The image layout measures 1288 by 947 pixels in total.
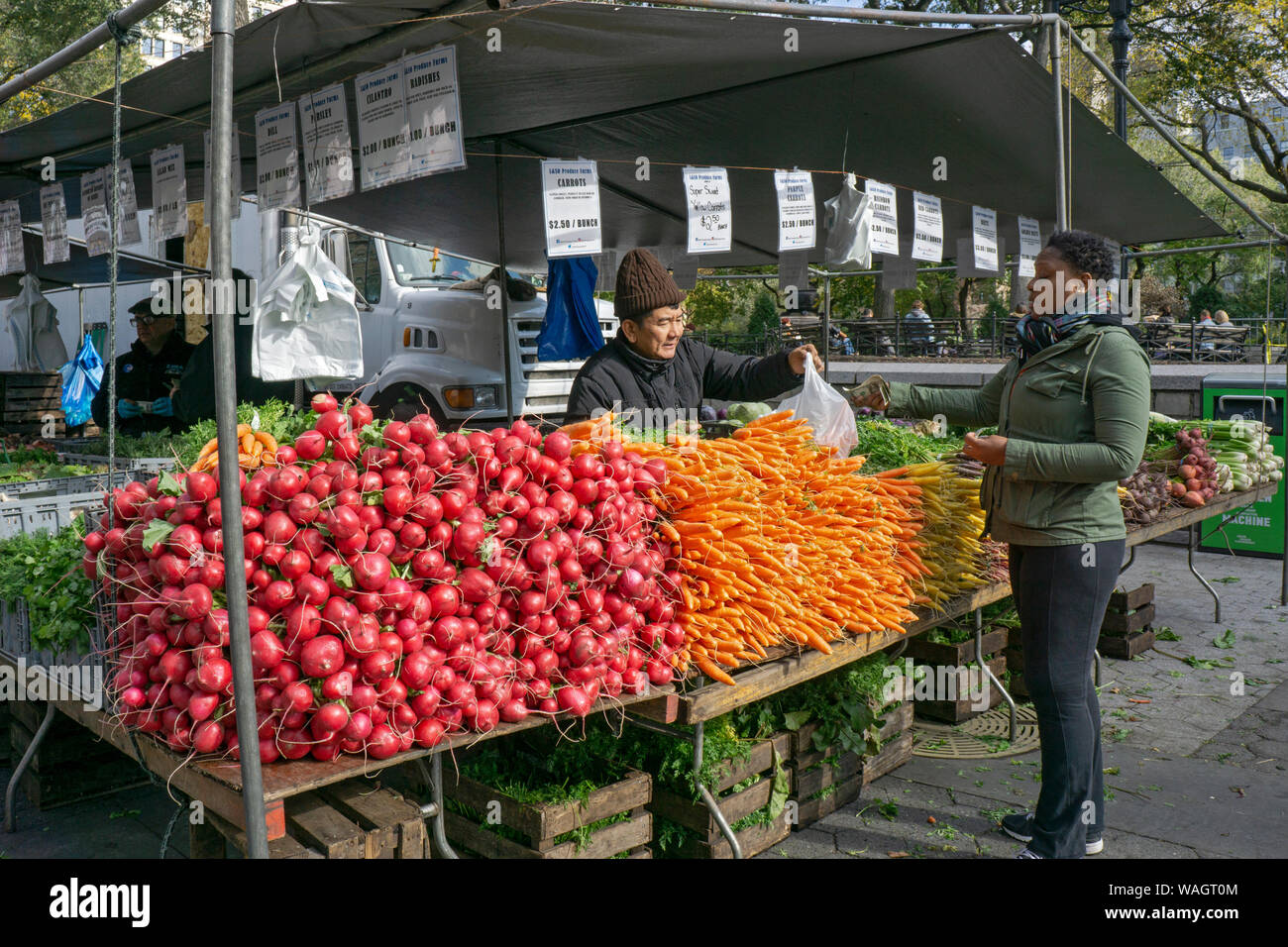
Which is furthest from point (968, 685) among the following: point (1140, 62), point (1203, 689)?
point (1140, 62)

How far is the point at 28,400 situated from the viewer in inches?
517

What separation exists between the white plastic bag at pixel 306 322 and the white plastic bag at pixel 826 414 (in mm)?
1795

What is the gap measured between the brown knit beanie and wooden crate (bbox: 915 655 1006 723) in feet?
8.94

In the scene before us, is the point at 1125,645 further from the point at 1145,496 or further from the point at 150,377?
the point at 150,377

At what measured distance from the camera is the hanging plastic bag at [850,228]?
5.89m

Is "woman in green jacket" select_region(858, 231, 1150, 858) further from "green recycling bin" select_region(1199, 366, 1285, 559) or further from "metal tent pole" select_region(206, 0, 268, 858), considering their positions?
"green recycling bin" select_region(1199, 366, 1285, 559)

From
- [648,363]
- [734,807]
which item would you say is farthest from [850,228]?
[734,807]

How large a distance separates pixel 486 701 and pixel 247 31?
10.2 ft

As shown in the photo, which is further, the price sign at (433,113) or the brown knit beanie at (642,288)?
the price sign at (433,113)

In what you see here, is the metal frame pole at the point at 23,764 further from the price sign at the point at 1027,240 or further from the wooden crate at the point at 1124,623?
the price sign at the point at 1027,240

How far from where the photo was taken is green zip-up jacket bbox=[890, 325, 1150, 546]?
132 inches

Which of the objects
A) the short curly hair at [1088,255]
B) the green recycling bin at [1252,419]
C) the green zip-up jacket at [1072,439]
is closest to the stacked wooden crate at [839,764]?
the green zip-up jacket at [1072,439]

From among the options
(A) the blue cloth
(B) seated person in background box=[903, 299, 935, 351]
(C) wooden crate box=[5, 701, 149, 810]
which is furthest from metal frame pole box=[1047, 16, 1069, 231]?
(B) seated person in background box=[903, 299, 935, 351]

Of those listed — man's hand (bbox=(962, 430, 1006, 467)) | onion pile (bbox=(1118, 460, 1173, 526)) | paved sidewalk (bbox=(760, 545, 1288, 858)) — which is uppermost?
man's hand (bbox=(962, 430, 1006, 467))
